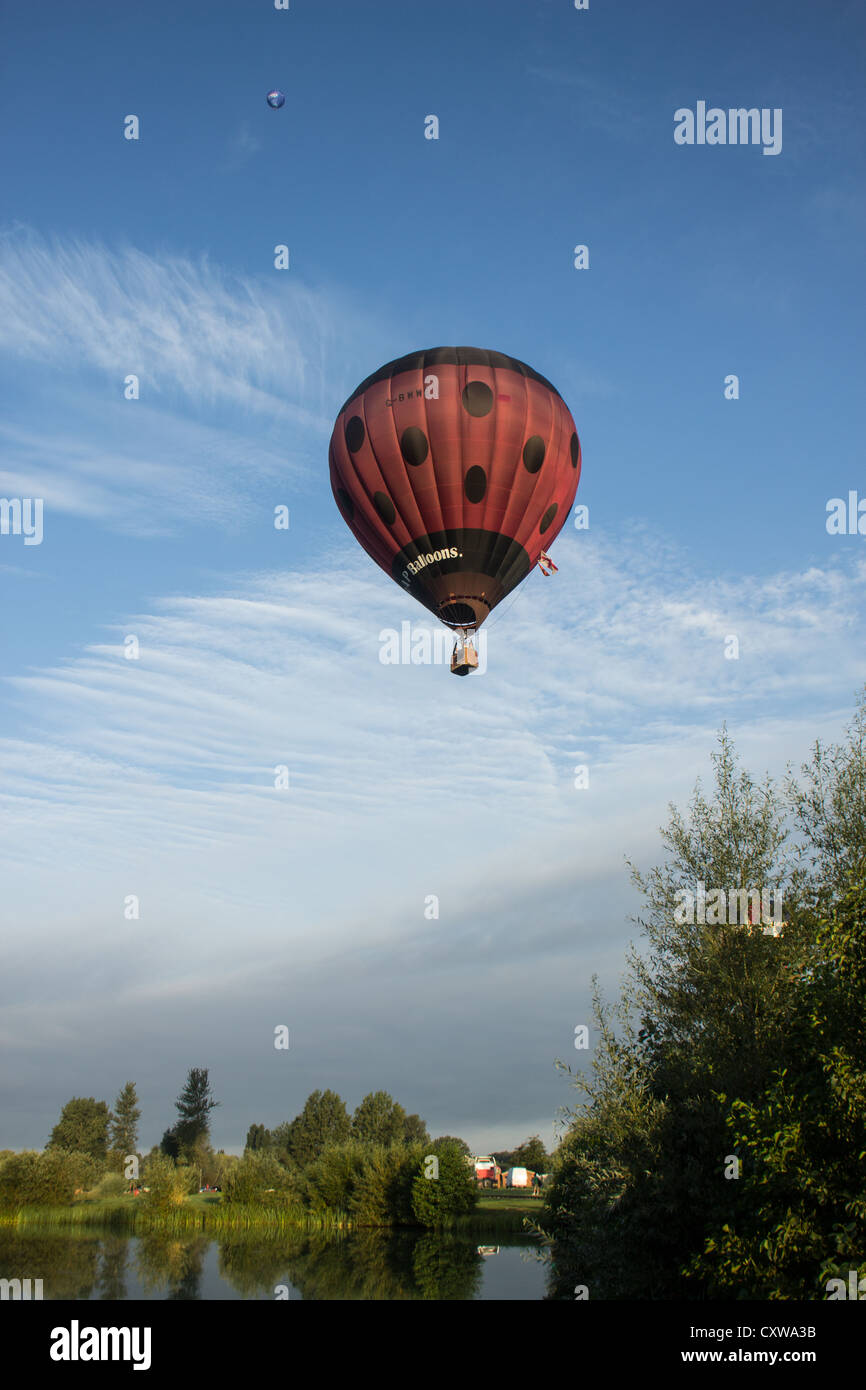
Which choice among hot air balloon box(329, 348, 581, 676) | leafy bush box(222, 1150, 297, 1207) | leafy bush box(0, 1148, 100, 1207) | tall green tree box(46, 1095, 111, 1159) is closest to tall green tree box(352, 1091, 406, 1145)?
leafy bush box(222, 1150, 297, 1207)

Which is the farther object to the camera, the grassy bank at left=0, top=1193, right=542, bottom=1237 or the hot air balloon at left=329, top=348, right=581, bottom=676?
the grassy bank at left=0, top=1193, right=542, bottom=1237

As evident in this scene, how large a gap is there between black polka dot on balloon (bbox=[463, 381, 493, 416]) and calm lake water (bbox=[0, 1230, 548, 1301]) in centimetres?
2005

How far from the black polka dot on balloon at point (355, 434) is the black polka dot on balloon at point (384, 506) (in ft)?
4.19

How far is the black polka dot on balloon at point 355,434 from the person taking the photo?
2378 cm

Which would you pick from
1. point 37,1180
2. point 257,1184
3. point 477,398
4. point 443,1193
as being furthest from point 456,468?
point 37,1180

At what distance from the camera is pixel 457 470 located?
23.0 meters

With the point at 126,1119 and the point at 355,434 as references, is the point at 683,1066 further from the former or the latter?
the point at 126,1119

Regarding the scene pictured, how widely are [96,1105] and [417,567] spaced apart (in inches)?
4857

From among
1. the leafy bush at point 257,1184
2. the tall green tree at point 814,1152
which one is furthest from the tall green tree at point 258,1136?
the tall green tree at point 814,1152

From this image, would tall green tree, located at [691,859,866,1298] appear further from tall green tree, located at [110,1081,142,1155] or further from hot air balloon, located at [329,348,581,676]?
tall green tree, located at [110,1081,142,1155]

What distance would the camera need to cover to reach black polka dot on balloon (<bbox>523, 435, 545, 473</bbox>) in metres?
23.5

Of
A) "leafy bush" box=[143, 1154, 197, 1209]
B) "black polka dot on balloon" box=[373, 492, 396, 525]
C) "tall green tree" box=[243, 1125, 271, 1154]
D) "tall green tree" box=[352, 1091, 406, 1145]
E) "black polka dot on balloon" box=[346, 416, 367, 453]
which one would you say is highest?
"black polka dot on balloon" box=[346, 416, 367, 453]

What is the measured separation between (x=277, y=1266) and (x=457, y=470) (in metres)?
32.9

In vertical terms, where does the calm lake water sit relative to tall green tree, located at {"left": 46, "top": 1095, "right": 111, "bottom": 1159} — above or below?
above
